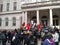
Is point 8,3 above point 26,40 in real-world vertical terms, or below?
above

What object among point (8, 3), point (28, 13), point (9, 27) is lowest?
point (9, 27)

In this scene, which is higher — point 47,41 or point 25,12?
point 25,12

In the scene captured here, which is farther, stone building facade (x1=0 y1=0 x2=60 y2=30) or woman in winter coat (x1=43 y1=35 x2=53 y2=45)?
stone building facade (x1=0 y1=0 x2=60 y2=30)

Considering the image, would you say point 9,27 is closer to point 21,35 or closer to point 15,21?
point 15,21

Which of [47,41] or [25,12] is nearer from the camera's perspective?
[47,41]

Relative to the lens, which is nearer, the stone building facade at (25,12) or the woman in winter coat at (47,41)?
the woman in winter coat at (47,41)

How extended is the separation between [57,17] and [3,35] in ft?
68.0

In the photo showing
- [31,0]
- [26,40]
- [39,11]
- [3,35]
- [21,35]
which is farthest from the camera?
[31,0]

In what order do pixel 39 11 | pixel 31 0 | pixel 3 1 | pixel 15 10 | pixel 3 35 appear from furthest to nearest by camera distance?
pixel 3 1 < pixel 15 10 < pixel 31 0 < pixel 39 11 < pixel 3 35

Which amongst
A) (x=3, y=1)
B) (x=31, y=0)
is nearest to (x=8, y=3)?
(x=3, y=1)

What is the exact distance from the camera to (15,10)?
40625 mm

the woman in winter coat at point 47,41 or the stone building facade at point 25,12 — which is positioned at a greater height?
the stone building facade at point 25,12

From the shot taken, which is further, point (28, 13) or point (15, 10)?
point (15, 10)

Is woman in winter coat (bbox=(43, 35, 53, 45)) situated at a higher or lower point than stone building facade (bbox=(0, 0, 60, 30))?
lower
